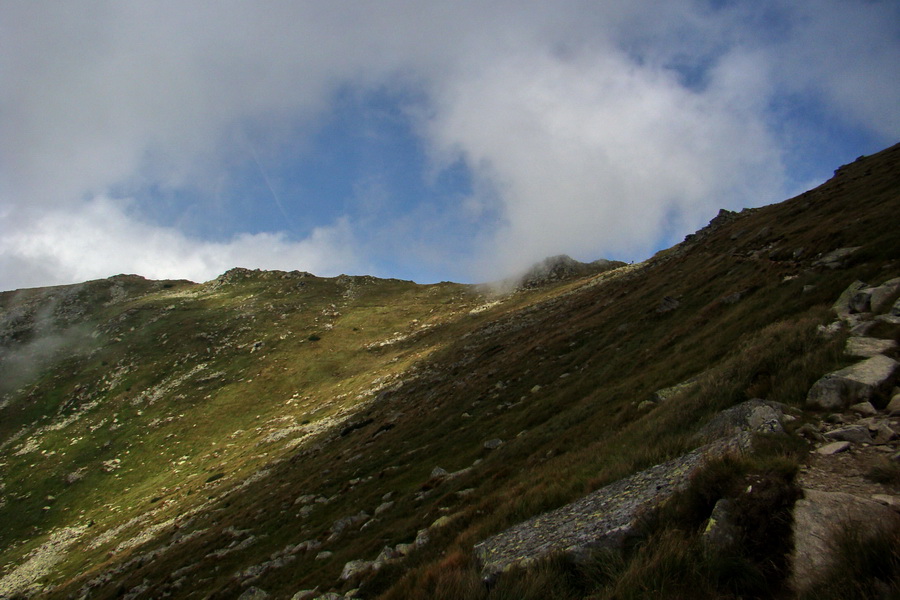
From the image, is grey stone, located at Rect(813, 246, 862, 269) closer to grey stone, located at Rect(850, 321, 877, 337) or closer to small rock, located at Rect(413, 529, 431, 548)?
grey stone, located at Rect(850, 321, 877, 337)

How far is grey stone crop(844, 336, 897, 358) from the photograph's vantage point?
33.3ft

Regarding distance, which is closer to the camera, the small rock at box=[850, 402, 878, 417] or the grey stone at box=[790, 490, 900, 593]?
the grey stone at box=[790, 490, 900, 593]

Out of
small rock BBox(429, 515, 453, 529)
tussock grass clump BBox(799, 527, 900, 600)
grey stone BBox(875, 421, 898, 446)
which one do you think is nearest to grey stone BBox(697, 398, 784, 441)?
grey stone BBox(875, 421, 898, 446)

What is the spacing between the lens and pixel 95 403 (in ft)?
267

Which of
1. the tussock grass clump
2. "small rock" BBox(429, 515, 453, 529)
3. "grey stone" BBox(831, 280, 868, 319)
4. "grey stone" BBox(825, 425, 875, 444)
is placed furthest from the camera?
"small rock" BBox(429, 515, 453, 529)

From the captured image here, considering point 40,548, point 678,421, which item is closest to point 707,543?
point 678,421

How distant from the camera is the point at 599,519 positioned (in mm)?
8500

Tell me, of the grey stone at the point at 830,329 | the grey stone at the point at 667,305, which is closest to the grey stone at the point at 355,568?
the grey stone at the point at 830,329

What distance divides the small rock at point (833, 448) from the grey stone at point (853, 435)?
273mm

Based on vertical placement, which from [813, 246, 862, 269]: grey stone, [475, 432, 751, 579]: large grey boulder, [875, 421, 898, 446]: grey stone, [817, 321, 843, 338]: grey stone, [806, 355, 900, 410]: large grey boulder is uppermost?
[813, 246, 862, 269]: grey stone

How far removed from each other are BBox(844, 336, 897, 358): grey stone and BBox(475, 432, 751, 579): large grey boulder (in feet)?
15.9

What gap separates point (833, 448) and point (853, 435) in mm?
631

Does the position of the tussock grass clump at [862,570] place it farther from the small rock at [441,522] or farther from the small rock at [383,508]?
the small rock at [383,508]

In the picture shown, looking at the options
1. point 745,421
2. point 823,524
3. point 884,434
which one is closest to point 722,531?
point 823,524
